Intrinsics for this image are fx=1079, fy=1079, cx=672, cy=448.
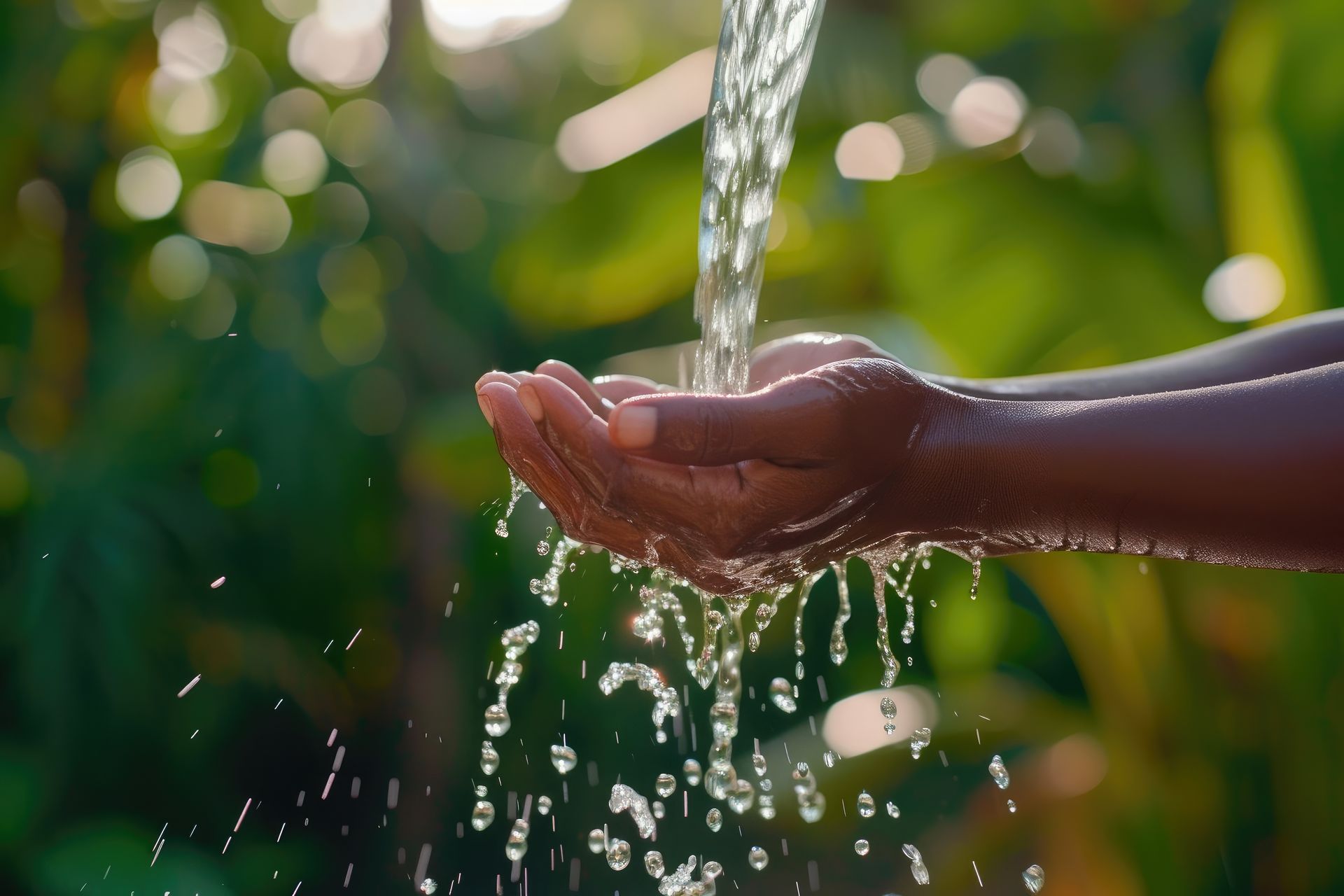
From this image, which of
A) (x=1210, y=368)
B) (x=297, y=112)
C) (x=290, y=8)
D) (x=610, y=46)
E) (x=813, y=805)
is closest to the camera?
(x=1210, y=368)

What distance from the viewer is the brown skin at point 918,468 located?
1147 millimetres

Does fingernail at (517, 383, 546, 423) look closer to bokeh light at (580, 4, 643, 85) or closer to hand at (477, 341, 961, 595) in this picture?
hand at (477, 341, 961, 595)

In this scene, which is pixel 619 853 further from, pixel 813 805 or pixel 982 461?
pixel 982 461

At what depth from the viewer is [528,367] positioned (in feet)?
14.8

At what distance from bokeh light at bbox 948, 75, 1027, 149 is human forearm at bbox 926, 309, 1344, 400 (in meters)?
1.70

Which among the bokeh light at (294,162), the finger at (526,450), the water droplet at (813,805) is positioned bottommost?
the water droplet at (813,805)

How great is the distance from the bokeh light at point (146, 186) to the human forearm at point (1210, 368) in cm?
375

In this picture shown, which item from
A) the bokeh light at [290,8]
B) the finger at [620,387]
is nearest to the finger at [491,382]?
the finger at [620,387]

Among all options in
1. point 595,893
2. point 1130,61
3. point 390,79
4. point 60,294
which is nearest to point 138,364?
point 60,294

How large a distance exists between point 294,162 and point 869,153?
237 cm

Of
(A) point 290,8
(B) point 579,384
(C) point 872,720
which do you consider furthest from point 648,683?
(A) point 290,8

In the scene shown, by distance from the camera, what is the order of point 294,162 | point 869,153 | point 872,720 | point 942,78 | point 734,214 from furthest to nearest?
point 294,162
point 942,78
point 869,153
point 872,720
point 734,214

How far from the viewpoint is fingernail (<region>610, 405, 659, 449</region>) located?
1.10 metres

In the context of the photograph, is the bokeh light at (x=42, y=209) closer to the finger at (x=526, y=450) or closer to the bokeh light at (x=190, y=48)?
the bokeh light at (x=190, y=48)
